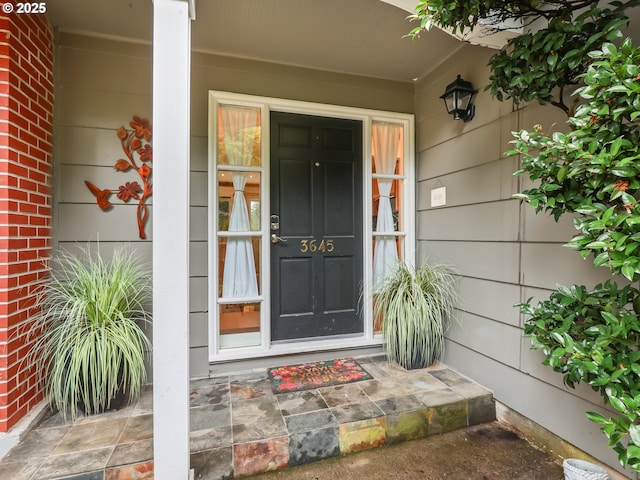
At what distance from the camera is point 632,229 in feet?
3.29

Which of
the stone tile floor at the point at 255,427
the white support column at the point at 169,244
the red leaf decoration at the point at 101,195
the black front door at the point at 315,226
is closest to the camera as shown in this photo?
the white support column at the point at 169,244

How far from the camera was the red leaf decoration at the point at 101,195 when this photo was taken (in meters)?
2.19

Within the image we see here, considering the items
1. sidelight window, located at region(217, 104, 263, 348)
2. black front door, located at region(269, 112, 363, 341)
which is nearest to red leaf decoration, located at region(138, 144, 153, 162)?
sidelight window, located at region(217, 104, 263, 348)

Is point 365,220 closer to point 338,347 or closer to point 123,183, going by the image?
point 338,347

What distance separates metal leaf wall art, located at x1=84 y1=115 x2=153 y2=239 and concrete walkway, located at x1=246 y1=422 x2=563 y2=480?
1.90m

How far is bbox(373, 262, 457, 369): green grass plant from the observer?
2354 mm

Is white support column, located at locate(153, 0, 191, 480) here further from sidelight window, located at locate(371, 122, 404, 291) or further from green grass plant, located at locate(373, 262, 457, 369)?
sidelight window, located at locate(371, 122, 404, 291)

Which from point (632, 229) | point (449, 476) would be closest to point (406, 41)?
point (632, 229)

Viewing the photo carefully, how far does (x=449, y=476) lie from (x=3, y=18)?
337cm

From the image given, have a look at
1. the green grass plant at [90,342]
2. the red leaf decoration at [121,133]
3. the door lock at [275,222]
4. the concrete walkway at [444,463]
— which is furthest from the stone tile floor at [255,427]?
the red leaf decoration at [121,133]

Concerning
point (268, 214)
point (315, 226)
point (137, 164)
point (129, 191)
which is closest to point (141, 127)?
point (137, 164)

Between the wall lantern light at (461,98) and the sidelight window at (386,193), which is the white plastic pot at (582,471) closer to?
the sidelight window at (386,193)

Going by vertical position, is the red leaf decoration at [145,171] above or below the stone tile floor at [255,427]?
above

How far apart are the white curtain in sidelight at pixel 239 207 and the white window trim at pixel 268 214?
0.09 metres
